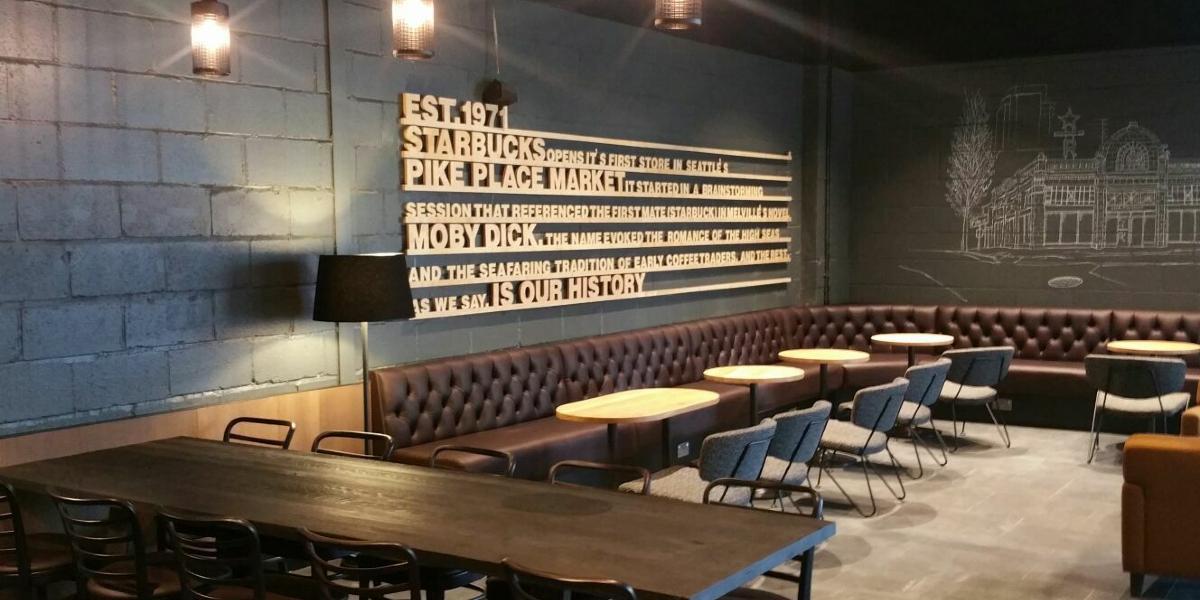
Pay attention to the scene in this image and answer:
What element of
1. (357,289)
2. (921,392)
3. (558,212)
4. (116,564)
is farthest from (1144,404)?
(116,564)

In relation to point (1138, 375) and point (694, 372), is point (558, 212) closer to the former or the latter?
point (694, 372)

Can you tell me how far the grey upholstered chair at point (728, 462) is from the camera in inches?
174

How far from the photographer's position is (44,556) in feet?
11.7

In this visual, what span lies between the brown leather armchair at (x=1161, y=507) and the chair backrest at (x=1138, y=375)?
2.25 metres

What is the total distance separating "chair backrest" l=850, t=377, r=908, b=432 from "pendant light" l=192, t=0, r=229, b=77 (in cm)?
337

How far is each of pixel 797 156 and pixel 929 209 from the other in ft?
3.89

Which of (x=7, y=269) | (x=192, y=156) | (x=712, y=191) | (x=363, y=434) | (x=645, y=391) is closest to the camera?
(x=7, y=269)

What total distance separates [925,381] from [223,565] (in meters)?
4.52

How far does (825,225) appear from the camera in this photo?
368 inches

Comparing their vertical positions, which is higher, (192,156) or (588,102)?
(588,102)

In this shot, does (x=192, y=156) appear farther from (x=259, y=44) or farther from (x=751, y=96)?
(x=751, y=96)

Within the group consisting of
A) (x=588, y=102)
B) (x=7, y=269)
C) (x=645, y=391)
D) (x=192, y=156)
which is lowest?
(x=645, y=391)

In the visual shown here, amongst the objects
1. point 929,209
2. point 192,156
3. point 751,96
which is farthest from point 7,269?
point 929,209

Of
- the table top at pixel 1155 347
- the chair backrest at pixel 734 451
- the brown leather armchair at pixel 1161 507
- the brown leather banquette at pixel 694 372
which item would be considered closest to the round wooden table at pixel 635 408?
the brown leather banquette at pixel 694 372
